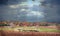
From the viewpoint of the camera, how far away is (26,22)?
9.35 feet

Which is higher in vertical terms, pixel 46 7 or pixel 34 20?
pixel 46 7

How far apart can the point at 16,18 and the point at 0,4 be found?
0.37m

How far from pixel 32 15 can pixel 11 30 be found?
44 cm

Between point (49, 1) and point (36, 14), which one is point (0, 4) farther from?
point (49, 1)

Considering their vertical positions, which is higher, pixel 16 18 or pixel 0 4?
pixel 0 4

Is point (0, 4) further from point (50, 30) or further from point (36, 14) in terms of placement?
point (50, 30)

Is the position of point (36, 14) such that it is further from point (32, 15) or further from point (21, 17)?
point (21, 17)

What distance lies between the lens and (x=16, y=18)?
2.86 metres

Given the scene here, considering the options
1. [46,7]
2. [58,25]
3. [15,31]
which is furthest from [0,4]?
[58,25]

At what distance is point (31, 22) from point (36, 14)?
0.16 metres

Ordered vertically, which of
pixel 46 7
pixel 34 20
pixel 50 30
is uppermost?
pixel 46 7

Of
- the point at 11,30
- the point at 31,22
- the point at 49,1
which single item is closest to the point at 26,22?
the point at 31,22

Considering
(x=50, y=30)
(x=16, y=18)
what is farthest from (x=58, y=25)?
(x=16, y=18)

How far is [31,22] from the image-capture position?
2.84 metres
